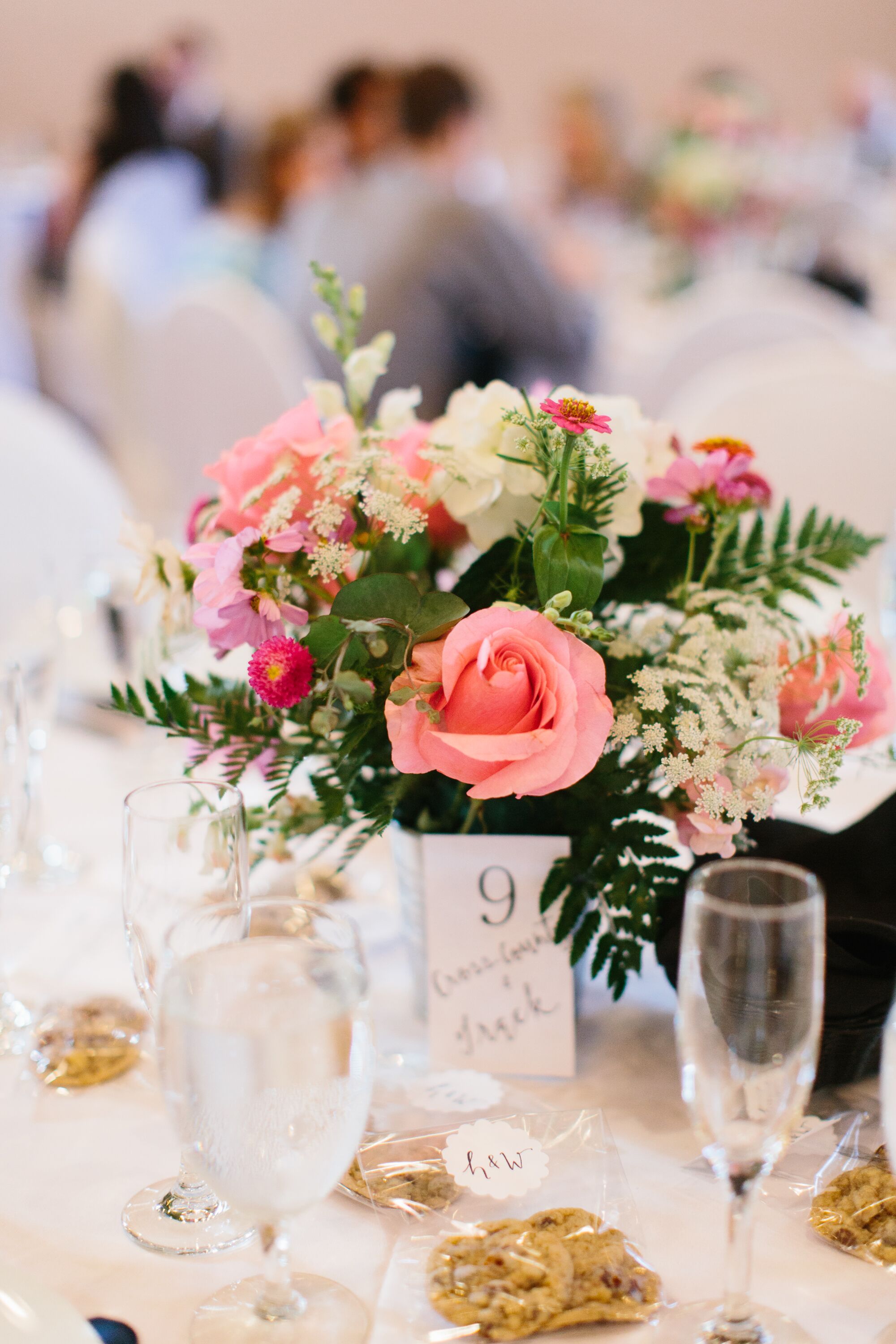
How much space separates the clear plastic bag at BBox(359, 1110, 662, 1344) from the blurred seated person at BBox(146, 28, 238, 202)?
473cm

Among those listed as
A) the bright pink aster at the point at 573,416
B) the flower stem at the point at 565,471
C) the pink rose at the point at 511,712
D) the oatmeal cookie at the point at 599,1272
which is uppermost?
the bright pink aster at the point at 573,416

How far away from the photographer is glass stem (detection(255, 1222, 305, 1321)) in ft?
1.83

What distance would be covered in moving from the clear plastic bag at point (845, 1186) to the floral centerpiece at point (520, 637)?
0.45 ft

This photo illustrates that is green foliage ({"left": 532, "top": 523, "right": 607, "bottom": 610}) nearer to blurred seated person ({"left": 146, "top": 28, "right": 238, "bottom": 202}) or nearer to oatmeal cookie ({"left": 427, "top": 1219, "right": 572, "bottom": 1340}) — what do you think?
oatmeal cookie ({"left": 427, "top": 1219, "right": 572, "bottom": 1340})

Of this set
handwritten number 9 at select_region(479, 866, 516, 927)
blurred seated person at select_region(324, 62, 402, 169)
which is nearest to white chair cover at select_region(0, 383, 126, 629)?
handwritten number 9 at select_region(479, 866, 516, 927)

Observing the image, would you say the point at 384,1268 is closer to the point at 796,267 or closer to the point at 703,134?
the point at 796,267

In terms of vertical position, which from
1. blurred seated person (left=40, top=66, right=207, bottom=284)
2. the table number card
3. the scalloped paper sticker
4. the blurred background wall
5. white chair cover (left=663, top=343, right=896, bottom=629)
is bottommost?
the scalloped paper sticker

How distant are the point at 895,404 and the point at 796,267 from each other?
8.95 feet

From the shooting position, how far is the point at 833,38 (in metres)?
7.43

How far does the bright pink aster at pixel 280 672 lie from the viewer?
25.7 inches

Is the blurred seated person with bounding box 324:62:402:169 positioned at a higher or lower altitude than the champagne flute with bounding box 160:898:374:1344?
higher

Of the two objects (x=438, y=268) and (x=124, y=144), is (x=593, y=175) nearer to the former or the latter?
(x=124, y=144)

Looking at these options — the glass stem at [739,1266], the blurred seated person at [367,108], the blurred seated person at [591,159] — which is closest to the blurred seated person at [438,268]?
the blurred seated person at [367,108]

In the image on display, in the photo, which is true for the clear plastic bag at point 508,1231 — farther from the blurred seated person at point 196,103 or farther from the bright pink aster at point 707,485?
the blurred seated person at point 196,103
